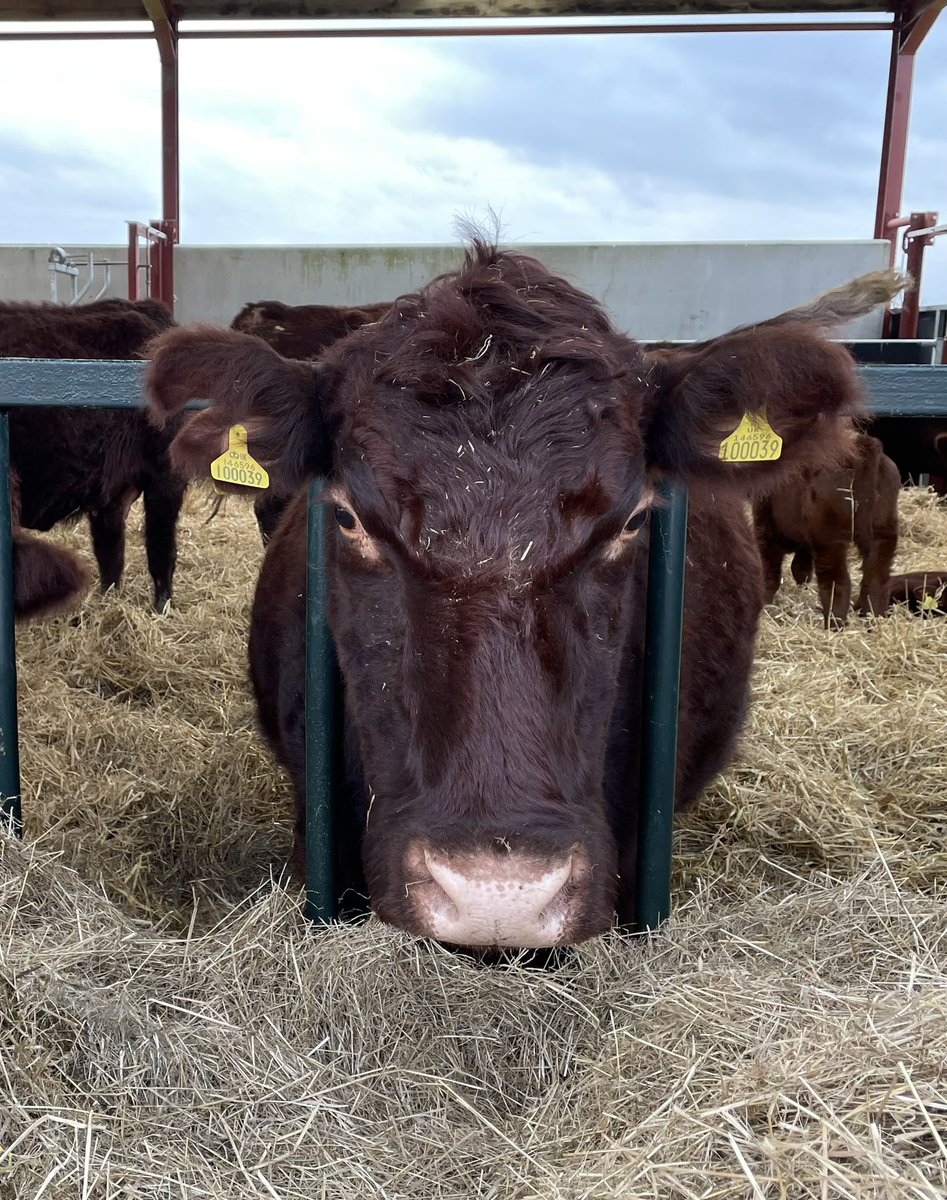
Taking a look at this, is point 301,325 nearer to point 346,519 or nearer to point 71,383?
point 71,383

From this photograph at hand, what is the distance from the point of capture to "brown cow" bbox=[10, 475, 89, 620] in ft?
9.80

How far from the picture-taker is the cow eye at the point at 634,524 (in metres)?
2.04

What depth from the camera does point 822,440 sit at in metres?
2.21

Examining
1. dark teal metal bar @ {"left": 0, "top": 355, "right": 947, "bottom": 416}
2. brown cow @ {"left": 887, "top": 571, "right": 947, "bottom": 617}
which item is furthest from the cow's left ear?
brown cow @ {"left": 887, "top": 571, "right": 947, "bottom": 617}

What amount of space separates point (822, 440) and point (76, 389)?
174 cm

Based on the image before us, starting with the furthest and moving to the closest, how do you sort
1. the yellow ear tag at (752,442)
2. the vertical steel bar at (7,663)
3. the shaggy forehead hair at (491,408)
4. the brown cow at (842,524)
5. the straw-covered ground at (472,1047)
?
1. the brown cow at (842,524)
2. the vertical steel bar at (7,663)
3. the yellow ear tag at (752,442)
4. the shaggy forehead hair at (491,408)
5. the straw-covered ground at (472,1047)

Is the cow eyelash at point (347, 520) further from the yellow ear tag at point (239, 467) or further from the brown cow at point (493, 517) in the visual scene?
the yellow ear tag at point (239, 467)

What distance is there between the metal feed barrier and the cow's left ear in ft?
0.42

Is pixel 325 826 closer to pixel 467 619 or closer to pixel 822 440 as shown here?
pixel 467 619

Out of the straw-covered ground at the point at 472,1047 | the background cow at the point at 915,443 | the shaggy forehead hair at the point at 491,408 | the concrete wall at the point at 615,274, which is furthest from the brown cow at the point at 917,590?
the shaggy forehead hair at the point at 491,408

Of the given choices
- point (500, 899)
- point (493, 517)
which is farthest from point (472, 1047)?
point (493, 517)

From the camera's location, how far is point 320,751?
7.86 feet

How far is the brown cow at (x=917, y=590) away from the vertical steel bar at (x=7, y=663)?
227 inches

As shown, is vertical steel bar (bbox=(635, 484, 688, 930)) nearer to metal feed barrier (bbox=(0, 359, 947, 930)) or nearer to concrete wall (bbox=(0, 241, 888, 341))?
metal feed barrier (bbox=(0, 359, 947, 930))
